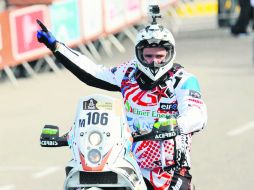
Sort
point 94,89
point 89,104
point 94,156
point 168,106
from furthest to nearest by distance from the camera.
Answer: point 94,89, point 168,106, point 89,104, point 94,156

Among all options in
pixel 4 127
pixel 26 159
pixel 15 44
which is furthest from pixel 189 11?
pixel 26 159

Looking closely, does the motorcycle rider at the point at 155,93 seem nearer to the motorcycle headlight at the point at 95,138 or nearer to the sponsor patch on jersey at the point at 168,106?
the sponsor patch on jersey at the point at 168,106

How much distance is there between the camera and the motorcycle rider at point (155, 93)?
795 centimetres

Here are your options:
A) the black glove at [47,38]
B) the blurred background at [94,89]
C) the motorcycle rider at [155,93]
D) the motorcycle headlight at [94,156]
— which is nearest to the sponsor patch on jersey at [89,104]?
the motorcycle headlight at [94,156]

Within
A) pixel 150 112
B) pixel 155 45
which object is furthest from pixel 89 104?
pixel 150 112

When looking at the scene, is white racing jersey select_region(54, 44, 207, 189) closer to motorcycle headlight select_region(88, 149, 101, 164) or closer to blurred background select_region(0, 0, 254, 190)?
blurred background select_region(0, 0, 254, 190)

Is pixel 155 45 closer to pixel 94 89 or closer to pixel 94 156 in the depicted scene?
pixel 94 156

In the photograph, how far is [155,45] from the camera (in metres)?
7.92

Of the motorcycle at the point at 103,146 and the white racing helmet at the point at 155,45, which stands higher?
the white racing helmet at the point at 155,45

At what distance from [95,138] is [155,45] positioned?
4.00 feet

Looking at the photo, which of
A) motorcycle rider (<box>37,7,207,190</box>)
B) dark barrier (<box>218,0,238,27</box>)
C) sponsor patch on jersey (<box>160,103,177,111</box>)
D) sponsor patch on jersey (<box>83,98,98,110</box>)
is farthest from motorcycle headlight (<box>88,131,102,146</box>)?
dark barrier (<box>218,0,238,27</box>)

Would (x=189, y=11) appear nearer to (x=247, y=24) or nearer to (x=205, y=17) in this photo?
(x=205, y=17)

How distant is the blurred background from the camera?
14.5 meters

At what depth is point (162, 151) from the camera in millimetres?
7691
